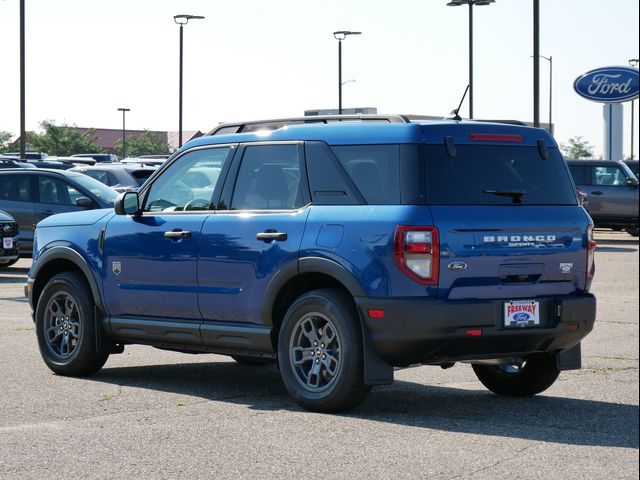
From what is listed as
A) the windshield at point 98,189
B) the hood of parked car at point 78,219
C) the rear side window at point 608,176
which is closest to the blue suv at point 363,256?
the hood of parked car at point 78,219

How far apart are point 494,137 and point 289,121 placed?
165 cm

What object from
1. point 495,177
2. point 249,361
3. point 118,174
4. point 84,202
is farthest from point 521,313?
point 118,174

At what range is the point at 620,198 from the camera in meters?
33.3

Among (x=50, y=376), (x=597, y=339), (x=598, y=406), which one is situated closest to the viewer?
(x=598, y=406)

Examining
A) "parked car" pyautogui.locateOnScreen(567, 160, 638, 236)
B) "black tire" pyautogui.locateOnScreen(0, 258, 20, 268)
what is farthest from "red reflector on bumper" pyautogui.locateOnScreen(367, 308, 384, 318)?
"parked car" pyautogui.locateOnScreen(567, 160, 638, 236)

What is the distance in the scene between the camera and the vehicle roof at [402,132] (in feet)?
26.6

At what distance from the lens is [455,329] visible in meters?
7.77

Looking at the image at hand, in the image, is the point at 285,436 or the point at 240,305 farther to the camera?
the point at 240,305

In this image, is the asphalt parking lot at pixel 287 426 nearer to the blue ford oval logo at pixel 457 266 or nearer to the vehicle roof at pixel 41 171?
the blue ford oval logo at pixel 457 266

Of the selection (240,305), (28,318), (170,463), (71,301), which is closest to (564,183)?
(240,305)

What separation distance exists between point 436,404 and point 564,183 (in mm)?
1709

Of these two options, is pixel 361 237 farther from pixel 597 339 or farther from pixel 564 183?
pixel 597 339

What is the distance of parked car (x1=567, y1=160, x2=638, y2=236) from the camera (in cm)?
3325

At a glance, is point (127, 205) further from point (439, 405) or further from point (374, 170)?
point (439, 405)
